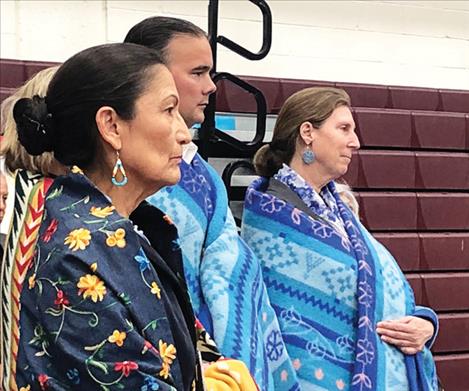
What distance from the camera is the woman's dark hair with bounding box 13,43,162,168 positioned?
1077 mm

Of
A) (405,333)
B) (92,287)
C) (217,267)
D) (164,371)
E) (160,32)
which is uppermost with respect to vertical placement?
(160,32)

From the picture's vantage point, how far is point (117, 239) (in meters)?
1.01

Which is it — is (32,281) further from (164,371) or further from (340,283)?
(340,283)

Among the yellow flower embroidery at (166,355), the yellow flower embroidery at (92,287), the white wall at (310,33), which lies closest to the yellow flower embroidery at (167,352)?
the yellow flower embroidery at (166,355)

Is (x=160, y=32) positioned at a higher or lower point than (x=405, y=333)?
higher

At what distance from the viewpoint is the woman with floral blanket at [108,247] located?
959 mm

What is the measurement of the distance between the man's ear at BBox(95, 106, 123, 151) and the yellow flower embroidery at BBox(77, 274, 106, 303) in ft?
0.69

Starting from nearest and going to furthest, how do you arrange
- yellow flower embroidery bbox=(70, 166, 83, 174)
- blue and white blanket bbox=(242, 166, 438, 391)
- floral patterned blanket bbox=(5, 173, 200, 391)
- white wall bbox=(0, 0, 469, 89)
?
floral patterned blanket bbox=(5, 173, 200, 391) < yellow flower embroidery bbox=(70, 166, 83, 174) < blue and white blanket bbox=(242, 166, 438, 391) < white wall bbox=(0, 0, 469, 89)

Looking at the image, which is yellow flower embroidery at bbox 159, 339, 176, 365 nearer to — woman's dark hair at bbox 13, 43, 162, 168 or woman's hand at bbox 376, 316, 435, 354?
woman's dark hair at bbox 13, 43, 162, 168

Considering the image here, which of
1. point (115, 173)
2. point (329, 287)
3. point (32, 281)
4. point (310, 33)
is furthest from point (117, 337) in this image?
point (310, 33)

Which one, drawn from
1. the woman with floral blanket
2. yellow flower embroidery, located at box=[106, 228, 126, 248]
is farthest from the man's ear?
yellow flower embroidery, located at box=[106, 228, 126, 248]

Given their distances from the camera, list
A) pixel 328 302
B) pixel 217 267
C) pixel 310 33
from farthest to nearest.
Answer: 1. pixel 310 33
2. pixel 328 302
3. pixel 217 267

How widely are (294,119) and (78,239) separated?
111cm

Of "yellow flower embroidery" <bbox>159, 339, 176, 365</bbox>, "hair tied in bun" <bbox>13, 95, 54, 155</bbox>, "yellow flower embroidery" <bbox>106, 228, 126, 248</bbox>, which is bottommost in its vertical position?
"yellow flower embroidery" <bbox>159, 339, 176, 365</bbox>
